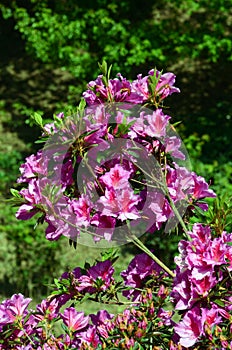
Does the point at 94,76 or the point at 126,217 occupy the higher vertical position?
the point at 126,217

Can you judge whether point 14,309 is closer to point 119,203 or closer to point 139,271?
point 139,271

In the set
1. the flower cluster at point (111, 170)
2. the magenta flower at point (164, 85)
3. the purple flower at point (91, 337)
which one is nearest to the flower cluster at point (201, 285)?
the flower cluster at point (111, 170)

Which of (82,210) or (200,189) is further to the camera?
(200,189)

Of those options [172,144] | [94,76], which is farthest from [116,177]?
[94,76]

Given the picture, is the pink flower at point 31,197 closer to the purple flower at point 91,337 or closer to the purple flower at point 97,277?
the purple flower at point 97,277

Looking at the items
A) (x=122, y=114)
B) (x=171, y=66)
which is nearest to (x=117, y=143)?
(x=122, y=114)

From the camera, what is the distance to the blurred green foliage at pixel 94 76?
552cm

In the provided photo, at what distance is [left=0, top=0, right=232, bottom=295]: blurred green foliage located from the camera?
552cm

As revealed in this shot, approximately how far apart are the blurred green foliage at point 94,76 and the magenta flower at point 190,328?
10.4 ft

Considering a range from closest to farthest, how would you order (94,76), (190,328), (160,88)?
(190,328) → (160,88) → (94,76)

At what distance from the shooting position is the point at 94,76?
612cm

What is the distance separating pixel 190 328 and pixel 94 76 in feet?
14.6

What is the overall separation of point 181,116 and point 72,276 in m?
5.51

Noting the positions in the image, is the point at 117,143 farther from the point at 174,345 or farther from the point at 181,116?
the point at 181,116
